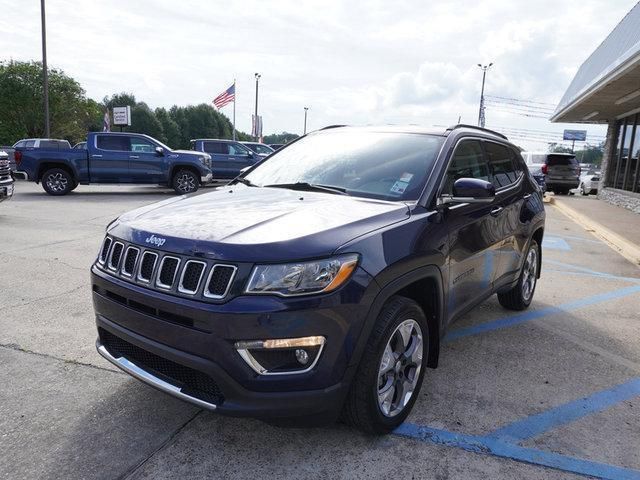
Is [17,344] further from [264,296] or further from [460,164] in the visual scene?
[460,164]

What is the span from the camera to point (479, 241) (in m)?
Answer: 3.63

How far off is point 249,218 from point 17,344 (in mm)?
2463

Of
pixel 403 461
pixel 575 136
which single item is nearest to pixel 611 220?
pixel 403 461

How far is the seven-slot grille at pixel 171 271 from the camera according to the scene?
7.45ft

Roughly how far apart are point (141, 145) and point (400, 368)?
47.3 feet

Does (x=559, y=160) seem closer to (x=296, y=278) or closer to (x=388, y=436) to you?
(x=388, y=436)

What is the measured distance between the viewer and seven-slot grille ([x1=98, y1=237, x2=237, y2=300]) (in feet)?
7.45

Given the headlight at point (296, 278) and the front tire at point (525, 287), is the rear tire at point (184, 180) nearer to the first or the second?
the front tire at point (525, 287)

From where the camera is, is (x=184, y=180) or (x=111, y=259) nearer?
(x=111, y=259)

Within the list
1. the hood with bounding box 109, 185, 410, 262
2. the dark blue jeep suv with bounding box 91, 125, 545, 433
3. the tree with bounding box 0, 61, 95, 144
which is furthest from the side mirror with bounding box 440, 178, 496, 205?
the tree with bounding box 0, 61, 95, 144

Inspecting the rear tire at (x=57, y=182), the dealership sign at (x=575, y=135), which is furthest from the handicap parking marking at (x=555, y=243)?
the dealership sign at (x=575, y=135)

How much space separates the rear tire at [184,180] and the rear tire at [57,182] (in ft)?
9.54

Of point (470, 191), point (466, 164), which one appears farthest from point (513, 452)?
point (466, 164)

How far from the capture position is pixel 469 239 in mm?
3457
